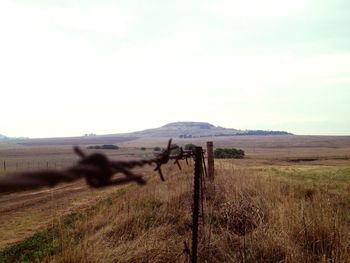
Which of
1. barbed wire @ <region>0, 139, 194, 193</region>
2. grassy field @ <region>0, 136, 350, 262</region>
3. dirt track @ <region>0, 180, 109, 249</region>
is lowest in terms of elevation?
A: dirt track @ <region>0, 180, 109, 249</region>

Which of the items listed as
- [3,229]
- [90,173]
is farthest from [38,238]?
[90,173]

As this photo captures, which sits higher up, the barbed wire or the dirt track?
the barbed wire

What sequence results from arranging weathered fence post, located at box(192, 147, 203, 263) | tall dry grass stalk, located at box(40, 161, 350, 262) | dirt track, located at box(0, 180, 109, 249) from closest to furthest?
weathered fence post, located at box(192, 147, 203, 263)
tall dry grass stalk, located at box(40, 161, 350, 262)
dirt track, located at box(0, 180, 109, 249)

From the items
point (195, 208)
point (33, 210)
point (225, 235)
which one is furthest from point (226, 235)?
point (33, 210)

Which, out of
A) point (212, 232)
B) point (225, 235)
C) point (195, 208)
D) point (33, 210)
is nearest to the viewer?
point (195, 208)

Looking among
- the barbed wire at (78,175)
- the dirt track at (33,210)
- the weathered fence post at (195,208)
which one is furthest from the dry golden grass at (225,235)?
the barbed wire at (78,175)

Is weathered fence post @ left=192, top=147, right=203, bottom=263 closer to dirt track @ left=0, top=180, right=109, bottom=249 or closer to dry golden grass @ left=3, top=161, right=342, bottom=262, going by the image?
dry golden grass @ left=3, top=161, right=342, bottom=262

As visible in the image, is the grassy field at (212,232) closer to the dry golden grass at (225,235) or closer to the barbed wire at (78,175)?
the dry golden grass at (225,235)

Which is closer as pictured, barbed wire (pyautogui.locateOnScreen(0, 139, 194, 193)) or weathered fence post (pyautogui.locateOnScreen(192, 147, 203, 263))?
Result: barbed wire (pyautogui.locateOnScreen(0, 139, 194, 193))

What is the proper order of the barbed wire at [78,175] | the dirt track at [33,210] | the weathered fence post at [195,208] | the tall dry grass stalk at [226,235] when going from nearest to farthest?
the barbed wire at [78,175] → the weathered fence post at [195,208] → the tall dry grass stalk at [226,235] → the dirt track at [33,210]

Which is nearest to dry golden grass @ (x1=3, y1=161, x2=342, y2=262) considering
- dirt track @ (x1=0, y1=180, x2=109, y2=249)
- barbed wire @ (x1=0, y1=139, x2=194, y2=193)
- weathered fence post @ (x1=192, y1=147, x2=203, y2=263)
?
weathered fence post @ (x1=192, y1=147, x2=203, y2=263)

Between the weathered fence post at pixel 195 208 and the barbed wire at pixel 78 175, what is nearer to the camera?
the barbed wire at pixel 78 175

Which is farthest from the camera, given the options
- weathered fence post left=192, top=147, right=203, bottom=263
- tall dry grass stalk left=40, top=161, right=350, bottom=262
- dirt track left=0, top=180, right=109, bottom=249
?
dirt track left=0, top=180, right=109, bottom=249

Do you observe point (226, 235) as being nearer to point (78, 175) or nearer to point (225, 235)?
point (225, 235)
